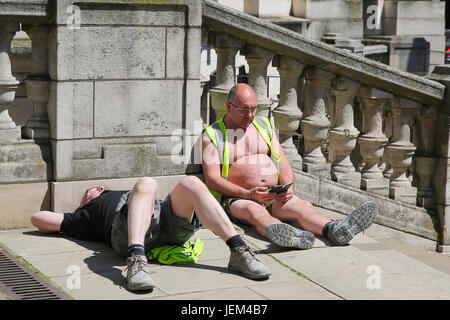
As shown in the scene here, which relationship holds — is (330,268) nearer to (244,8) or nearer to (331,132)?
(331,132)

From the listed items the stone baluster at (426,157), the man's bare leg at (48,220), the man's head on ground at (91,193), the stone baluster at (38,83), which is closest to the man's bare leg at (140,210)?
the man's head on ground at (91,193)

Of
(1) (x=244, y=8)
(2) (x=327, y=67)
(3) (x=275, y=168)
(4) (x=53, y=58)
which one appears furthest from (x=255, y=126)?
(1) (x=244, y=8)

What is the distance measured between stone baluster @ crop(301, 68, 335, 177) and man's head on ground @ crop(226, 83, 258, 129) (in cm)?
94

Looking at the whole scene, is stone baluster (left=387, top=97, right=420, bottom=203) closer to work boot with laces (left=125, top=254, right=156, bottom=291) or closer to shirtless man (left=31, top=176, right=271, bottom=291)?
shirtless man (left=31, top=176, right=271, bottom=291)

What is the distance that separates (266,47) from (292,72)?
345 mm

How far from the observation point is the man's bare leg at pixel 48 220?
25.7ft

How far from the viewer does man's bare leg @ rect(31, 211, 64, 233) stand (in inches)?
308

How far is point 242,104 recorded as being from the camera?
802 cm

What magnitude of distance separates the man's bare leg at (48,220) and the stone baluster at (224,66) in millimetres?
1772

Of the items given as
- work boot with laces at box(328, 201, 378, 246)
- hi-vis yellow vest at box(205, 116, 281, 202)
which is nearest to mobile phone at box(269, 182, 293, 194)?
hi-vis yellow vest at box(205, 116, 281, 202)

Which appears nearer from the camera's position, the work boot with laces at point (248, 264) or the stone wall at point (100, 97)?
the work boot with laces at point (248, 264)

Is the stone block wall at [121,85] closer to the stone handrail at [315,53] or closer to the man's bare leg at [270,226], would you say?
the stone handrail at [315,53]

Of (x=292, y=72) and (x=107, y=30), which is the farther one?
(x=292, y=72)

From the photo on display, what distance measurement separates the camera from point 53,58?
795 cm
